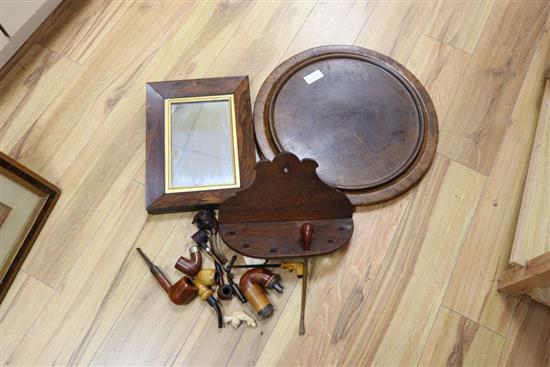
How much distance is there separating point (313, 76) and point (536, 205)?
0.73 m

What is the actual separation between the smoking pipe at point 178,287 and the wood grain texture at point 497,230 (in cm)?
67

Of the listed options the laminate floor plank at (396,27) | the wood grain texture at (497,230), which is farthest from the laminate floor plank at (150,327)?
the laminate floor plank at (396,27)

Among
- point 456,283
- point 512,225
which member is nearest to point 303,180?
point 456,283

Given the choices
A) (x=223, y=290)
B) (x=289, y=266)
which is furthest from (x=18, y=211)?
(x=289, y=266)

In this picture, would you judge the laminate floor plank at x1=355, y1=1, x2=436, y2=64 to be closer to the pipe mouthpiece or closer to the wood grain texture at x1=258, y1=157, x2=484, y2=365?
the wood grain texture at x1=258, y1=157, x2=484, y2=365

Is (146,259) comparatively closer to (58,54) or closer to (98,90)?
(98,90)

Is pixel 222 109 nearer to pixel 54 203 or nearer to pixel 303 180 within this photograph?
pixel 303 180

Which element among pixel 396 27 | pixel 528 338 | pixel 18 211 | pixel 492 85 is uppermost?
pixel 18 211

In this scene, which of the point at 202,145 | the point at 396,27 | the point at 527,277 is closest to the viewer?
the point at 527,277

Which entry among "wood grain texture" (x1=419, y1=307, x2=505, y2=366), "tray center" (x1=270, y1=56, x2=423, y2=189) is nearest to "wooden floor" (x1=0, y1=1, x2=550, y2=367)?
"wood grain texture" (x1=419, y1=307, x2=505, y2=366)

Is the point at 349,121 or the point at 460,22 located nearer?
the point at 349,121

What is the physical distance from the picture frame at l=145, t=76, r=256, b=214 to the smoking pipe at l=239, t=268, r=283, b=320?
221 millimetres

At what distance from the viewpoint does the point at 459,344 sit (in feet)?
3.92

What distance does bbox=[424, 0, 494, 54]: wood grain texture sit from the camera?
1562 millimetres
